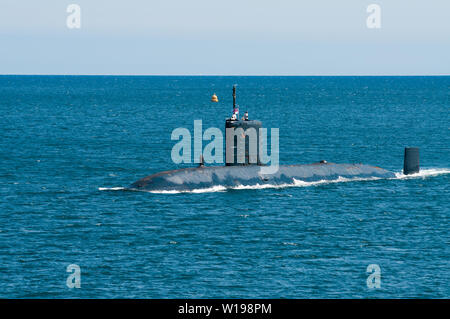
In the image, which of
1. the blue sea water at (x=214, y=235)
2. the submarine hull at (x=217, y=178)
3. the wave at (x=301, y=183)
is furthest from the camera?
the wave at (x=301, y=183)

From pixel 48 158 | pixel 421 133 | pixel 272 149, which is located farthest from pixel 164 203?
pixel 421 133

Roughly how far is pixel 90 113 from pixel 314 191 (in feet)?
454

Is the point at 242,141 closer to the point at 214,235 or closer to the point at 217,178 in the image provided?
the point at 217,178

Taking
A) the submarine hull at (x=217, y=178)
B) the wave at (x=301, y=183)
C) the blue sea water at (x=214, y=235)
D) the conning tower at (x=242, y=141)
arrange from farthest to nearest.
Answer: the wave at (x=301, y=183), the conning tower at (x=242, y=141), the submarine hull at (x=217, y=178), the blue sea water at (x=214, y=235)

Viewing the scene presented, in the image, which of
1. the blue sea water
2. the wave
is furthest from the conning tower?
the blue sea water

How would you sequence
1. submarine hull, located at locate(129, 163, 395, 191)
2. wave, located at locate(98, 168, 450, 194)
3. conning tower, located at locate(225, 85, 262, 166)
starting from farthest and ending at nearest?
wave, located at locate(98, 168, 450, 194), conning tower, located at locate(225, 85, 262, 166), submarine hull, located at locate(129, 163, 395, 191)

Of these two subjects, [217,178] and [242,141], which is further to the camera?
[242,141]

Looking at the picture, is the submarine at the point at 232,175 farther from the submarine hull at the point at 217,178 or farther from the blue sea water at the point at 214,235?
the blue sea water at the point at 214,235

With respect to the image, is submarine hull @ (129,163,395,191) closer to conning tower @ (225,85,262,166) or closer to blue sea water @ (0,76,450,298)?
conning tower @ (225,85,262,166)

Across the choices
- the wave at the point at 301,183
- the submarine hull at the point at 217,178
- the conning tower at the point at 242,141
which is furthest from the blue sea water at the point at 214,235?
the conning tower at the point at 242,141

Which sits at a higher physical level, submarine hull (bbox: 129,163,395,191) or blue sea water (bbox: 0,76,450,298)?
submarine hull (bbox: 129,163,395,191)

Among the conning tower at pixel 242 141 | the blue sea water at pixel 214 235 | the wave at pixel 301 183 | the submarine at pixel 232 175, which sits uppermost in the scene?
the conning tower at pixel 242 141

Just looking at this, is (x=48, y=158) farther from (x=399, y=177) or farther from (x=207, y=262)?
(x=207, y=262)

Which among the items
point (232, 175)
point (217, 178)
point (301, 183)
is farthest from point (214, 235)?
point (301, 183)
